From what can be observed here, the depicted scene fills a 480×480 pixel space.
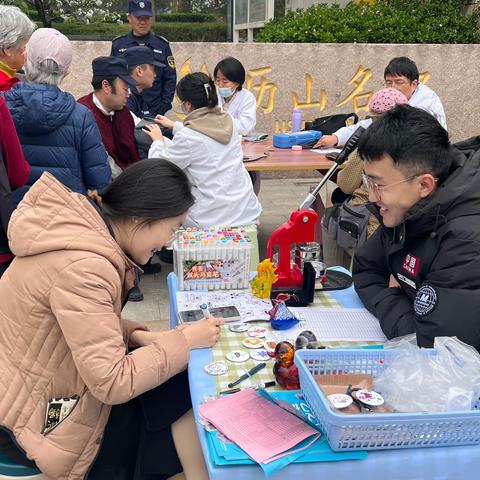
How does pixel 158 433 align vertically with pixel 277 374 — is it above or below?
below

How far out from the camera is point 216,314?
72.3 inches

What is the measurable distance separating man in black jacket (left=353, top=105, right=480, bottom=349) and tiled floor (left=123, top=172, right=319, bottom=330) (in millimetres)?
1972

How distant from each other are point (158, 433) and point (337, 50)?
18.6ft

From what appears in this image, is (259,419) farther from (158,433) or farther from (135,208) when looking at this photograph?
(135,208)

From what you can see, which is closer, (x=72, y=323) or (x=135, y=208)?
(x=72, y=323)

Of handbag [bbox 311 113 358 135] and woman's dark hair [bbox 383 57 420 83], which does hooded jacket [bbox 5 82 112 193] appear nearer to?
woman's dark hair [bbox 383 57 420 83]

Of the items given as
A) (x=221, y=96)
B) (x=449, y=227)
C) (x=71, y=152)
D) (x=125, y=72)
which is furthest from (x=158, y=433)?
(x=221, y=96)

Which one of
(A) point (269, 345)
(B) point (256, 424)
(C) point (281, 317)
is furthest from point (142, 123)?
(B) point (256, 424)

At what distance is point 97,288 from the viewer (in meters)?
1.42

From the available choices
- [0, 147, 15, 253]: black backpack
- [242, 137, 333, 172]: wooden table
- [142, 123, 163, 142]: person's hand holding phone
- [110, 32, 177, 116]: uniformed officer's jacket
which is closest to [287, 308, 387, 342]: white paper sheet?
[0, 147, 15, 253]: black backpack

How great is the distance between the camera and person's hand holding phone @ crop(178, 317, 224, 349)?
1.64 metres

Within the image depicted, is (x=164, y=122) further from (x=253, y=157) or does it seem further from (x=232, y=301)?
(x=232, y=301)

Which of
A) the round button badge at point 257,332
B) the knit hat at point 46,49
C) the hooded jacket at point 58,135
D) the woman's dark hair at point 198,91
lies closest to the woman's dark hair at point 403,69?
the woman's dark hair at point 198,91

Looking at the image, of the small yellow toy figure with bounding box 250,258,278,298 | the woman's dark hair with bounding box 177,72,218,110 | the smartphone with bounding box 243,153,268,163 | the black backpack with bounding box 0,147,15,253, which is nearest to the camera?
the small yellow toy figure with bounding box 250,258,278,298
